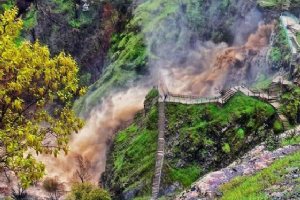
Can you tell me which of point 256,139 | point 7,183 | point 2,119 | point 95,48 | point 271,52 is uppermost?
point 2,119

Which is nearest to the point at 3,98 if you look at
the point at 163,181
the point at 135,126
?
the point at 163,181

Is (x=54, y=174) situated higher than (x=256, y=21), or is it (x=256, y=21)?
(x=256, y=21)

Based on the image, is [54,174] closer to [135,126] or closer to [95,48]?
[135,126]

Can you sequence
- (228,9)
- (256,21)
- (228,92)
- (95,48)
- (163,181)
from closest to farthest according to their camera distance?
(163,181) < (228,92) < (256,21) < (228,9) < (95,48)

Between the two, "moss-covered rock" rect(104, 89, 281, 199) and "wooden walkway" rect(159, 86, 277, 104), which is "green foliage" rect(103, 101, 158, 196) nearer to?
"moss-covered rock" rect(104, 89, 281, 199)

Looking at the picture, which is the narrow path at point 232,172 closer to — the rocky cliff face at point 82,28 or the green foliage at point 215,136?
the green foliage at point 215,136

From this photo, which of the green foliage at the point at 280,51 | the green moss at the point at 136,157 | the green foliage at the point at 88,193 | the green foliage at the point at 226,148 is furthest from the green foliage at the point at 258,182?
the green foliage at the point at 280,51

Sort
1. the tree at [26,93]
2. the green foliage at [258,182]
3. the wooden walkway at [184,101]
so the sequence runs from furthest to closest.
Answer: the wooden walkway at [184,101], the green foliage at [258,182], the tree at [26,93]
